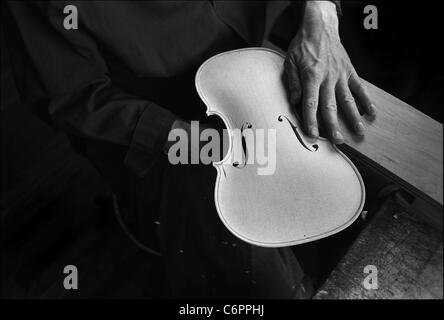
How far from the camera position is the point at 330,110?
0.72m

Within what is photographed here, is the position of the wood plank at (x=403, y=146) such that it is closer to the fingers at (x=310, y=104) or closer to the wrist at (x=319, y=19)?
the fingers at (x=310, y=104)

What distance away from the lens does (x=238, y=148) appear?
755 mm

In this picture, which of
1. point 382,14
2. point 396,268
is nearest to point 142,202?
point 396,268

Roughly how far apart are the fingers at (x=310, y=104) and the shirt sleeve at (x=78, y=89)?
0.31 metres

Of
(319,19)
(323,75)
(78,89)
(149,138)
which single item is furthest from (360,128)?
(78,89)

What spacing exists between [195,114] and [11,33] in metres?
0.47

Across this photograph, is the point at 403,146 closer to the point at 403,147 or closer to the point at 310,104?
the point at 403,147

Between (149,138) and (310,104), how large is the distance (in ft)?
1.26

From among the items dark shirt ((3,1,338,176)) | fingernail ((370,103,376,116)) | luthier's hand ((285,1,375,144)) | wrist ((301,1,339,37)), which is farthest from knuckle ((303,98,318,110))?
dark shirt ((3,1,338,176))

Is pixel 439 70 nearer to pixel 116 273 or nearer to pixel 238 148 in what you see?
pixel 238 148

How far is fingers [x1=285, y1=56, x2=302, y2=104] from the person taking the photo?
786 millimetres

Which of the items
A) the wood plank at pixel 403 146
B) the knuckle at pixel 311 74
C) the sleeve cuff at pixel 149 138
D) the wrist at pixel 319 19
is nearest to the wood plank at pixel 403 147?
the wood plank at pixel 403 146

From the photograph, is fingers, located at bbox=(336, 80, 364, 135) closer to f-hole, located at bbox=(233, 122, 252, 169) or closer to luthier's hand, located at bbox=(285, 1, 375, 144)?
luthier's hand, located at bbox=(285, 1, 375, 144)

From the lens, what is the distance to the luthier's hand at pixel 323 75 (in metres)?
0.72
